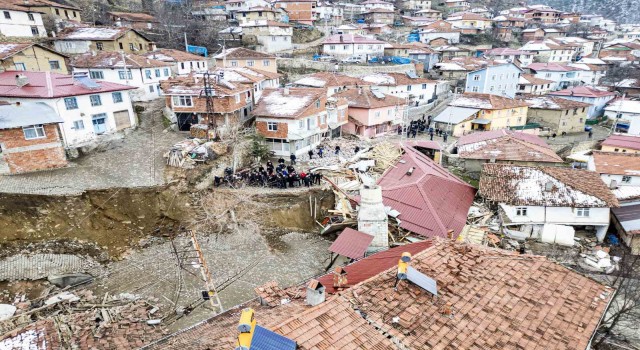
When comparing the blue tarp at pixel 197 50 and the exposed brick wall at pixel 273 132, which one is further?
the blue tarp at pixel 197 50

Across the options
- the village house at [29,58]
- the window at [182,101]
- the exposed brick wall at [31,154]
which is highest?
the village house at [29,58]

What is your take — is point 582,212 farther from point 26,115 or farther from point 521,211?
point 26,115

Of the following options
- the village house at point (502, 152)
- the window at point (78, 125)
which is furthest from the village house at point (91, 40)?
the village house at point (502, 152)

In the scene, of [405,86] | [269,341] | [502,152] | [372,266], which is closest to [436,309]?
[269,341]

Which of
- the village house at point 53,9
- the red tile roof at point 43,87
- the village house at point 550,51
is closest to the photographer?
the red tile roof at point 43,87

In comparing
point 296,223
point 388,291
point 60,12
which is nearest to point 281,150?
point 296,223

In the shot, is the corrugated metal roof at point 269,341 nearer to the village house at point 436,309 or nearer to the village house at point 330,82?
the village house at point 436,309

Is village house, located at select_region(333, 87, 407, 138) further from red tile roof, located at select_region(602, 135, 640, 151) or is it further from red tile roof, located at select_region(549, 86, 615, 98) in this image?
red tile roof, located at select_region(549, 86, 615, 98)
